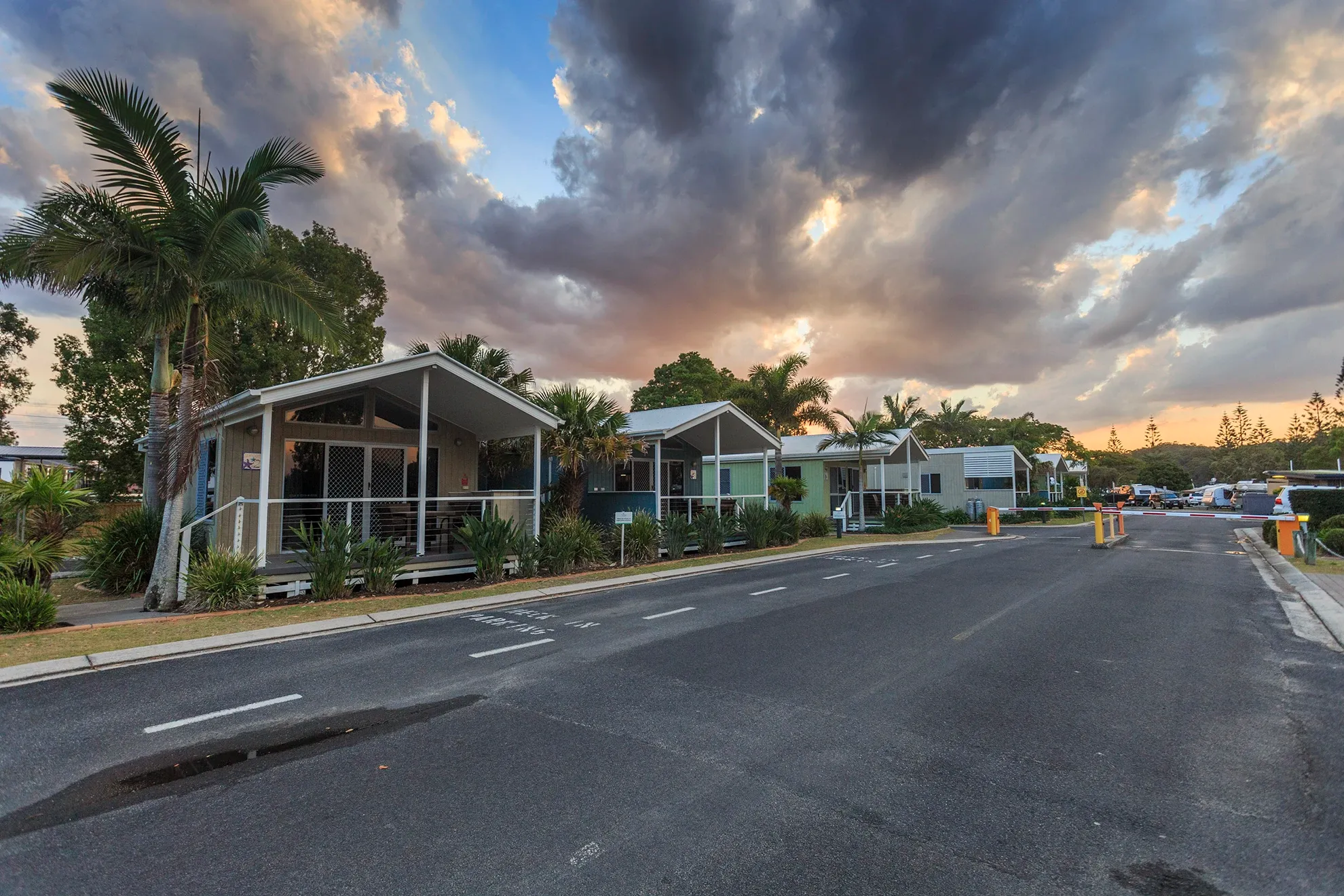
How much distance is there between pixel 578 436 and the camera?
1529cm

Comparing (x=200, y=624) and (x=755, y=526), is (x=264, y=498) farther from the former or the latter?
(x=755, y=526)

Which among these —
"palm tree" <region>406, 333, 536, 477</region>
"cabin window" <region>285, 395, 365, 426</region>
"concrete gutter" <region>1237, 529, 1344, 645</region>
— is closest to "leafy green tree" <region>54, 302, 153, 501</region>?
"palm tree" <region>406, 333, 536, 477</region>

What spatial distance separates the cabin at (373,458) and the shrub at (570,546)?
22.1 inches

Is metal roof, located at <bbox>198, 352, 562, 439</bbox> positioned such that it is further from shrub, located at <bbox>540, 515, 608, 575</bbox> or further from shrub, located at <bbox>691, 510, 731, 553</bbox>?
shrub, located at <bbox>691, 510, 731, 553</bbox>

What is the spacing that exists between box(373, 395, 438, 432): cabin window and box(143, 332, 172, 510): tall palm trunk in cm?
366

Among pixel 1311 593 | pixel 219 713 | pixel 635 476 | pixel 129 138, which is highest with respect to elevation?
pixel 129 138

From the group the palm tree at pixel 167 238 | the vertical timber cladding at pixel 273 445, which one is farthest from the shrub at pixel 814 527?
the palm tree at pixel 167 238

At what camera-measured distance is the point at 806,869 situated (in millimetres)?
2975

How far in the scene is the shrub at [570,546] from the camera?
13.2m

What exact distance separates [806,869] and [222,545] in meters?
13.0

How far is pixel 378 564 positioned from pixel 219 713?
232 inches

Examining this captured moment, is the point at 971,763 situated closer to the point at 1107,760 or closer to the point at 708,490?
the point at 1107,760

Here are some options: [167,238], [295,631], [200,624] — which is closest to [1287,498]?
[295,631]

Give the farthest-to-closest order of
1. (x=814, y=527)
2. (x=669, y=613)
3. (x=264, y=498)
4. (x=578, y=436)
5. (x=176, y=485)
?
(x=814, y=527)
(x=578, y=436)
(x=264, y=498)
(x=176, y=485)
(x=669, y=613)
